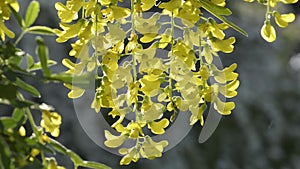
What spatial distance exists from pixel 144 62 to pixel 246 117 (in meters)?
2.98

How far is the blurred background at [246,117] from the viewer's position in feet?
11.2

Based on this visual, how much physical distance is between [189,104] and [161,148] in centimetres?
6

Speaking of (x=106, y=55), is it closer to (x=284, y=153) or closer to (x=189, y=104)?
(x=189, y=104)

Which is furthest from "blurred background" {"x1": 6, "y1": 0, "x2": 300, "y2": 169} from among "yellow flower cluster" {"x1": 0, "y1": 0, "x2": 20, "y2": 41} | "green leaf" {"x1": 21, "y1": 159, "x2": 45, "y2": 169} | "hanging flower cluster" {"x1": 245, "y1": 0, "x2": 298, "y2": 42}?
"green leaf" {"x1": 21, "y1": 159, "x2": 45, "y2": 169}

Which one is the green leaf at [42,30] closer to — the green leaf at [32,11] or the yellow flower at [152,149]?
the green leaf at [32,11]

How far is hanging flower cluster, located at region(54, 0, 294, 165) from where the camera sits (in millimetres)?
835

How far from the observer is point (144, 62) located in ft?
2.81

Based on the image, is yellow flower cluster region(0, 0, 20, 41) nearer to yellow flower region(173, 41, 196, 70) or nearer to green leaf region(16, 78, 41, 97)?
green leaf region(16, 78, 41, 97)

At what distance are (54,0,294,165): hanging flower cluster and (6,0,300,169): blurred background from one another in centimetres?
235

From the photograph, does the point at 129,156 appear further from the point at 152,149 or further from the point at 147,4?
the point at 147,4

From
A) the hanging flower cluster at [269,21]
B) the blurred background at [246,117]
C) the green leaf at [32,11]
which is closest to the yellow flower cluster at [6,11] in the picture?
the green leaf at [32,11]

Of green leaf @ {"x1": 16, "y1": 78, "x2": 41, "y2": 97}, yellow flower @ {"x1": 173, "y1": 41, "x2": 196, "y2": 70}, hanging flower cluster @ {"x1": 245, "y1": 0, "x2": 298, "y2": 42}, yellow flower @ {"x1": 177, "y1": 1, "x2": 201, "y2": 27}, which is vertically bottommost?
hanging flower cluster @ {"x1": 245, "y1": 0, "x2": 298, "y2": 42}

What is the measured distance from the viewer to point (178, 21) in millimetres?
903

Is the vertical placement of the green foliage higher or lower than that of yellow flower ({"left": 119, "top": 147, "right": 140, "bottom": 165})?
higher
